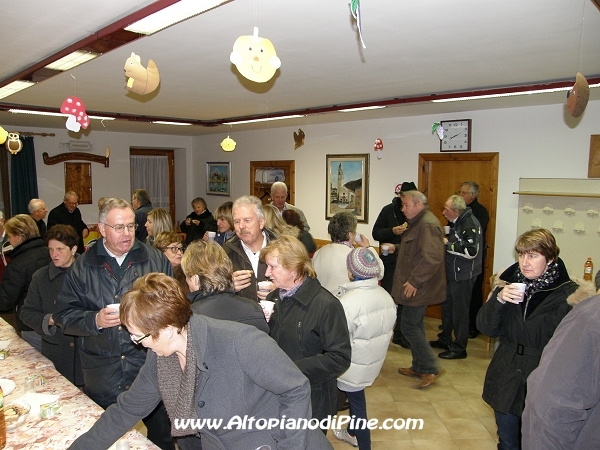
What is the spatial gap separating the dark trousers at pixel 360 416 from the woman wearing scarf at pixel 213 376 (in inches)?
57.7

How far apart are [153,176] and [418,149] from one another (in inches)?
244

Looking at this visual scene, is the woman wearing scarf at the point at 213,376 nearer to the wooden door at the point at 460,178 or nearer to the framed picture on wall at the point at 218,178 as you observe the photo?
the wooden door at the point at 460,178

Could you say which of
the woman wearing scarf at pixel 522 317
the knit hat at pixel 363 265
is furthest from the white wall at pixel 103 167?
the woman wearing scarf at pixel 522 317

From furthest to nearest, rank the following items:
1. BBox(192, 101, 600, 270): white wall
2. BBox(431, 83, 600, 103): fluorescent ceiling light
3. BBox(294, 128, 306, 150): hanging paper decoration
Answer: BBox(294, 128, 306, 150): hanging paper decoration → BBox(192, 101, 600, 270): white wall → BBox(431, 83, 600, 103): fluorescent ceiling light

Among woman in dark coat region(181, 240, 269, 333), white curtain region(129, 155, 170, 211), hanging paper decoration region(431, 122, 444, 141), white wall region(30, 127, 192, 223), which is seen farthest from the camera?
white curtain region(129, 155, 170, 211)

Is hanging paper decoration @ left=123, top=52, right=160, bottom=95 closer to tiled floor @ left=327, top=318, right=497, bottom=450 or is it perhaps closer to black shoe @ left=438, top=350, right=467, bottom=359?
tiled floor @ left=327, top=318, right=497, bottom=450

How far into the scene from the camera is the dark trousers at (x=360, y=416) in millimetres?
2812

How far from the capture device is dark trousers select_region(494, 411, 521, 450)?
242cm

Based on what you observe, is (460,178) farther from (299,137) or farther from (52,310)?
(52,310)

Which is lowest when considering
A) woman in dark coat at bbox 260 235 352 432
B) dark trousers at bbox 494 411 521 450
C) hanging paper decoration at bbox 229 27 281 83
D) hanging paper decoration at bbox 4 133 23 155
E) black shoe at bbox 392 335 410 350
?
black shoe at bbox 392 335 410 350

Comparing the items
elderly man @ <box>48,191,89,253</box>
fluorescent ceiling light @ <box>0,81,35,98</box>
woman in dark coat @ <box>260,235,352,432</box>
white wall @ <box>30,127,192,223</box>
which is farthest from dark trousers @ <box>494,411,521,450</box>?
white wall @ <box>30,127,192,223</box>

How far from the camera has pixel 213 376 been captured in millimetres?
1418

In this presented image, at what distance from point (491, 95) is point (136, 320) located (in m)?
4.05

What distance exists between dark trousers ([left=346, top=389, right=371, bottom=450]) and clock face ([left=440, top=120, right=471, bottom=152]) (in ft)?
12.3
